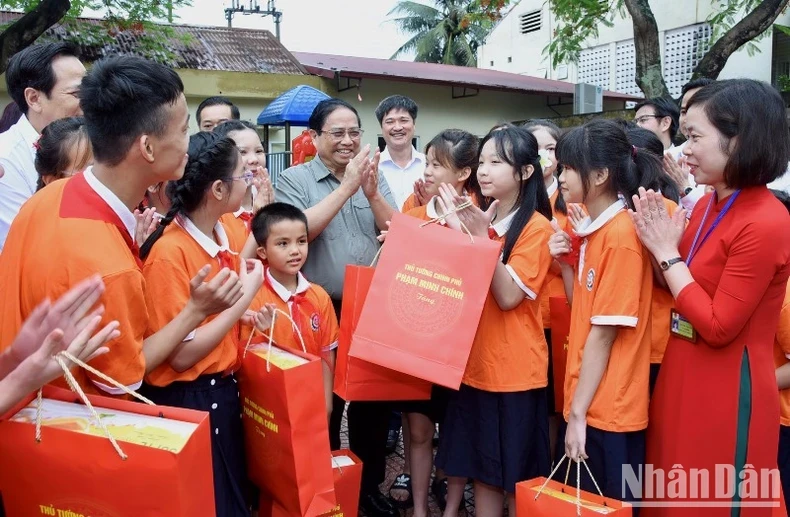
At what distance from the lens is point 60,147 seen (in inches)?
106

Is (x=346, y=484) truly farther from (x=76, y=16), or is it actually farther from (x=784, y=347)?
(x=76, y=16)

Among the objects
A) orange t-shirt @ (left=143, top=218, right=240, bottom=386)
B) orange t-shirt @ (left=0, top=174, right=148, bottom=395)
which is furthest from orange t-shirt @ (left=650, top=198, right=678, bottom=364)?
orange t-shirt @ (left=0, top=174, right=148, bottom=395)

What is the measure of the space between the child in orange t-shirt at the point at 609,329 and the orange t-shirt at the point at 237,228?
150cm

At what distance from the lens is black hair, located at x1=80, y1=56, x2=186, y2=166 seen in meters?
1.86

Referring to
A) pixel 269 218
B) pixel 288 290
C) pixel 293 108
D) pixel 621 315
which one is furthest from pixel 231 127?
pixel 293 108

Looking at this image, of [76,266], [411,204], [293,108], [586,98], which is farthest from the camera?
[586,98]

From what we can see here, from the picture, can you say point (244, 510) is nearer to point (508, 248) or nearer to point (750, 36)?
point (508, 248)

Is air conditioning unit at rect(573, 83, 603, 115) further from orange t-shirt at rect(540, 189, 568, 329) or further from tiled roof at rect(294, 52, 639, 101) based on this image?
orange t-shirt at rect(540, 189, 568, 329)

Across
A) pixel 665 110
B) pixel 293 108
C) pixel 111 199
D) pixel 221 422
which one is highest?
pixel 293 108

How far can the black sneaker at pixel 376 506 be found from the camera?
3539 mm

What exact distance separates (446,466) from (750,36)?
8221 mm

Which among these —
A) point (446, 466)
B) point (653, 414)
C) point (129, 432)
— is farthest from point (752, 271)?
point (129, 432)

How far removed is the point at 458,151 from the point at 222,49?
549 inches

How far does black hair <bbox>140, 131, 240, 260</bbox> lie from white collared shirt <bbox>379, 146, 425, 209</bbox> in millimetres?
2270
